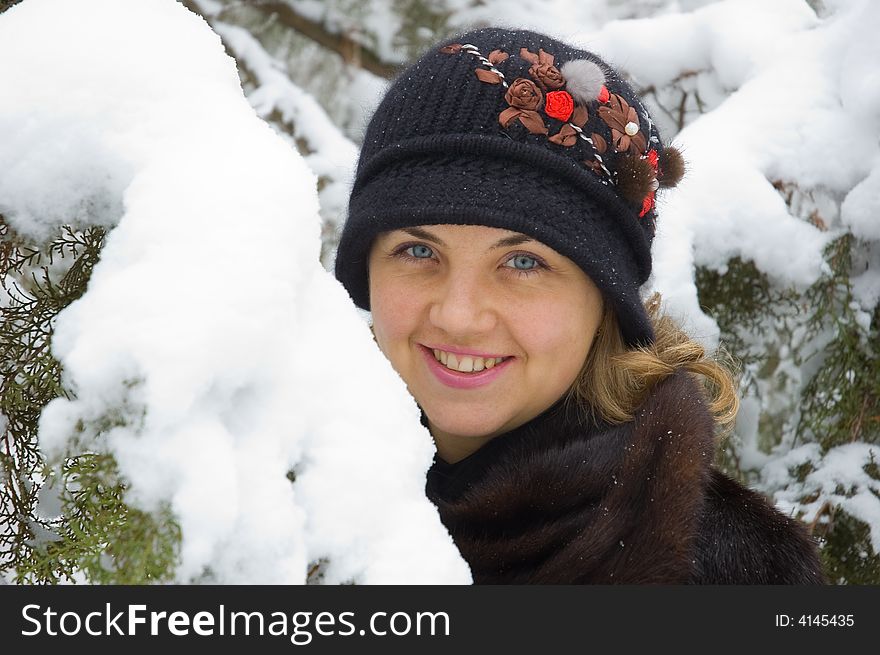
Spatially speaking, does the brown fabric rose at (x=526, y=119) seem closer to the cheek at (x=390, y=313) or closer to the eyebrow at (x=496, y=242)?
the eyebrow at (x=496, y=242)

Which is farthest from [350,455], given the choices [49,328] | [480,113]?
[480,113]

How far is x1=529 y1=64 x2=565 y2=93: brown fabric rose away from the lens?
186cm

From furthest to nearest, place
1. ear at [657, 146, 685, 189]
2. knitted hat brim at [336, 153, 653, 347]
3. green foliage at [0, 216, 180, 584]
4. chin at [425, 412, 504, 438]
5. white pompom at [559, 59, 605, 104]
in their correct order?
ear at [657, 146, 685, 189] < chin at [425, 412, 504, 438] < white pompom at [559, 59, 605, 104] < knitted hat brim at [336, 153, 653, 347] < green foliage at [0, 216, 180, 584]

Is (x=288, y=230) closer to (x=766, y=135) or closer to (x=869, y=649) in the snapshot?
(x=869, y=649)

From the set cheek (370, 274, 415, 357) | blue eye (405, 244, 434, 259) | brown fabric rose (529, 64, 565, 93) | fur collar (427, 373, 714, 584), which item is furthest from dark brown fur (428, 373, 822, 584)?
brown fabric rose (529, 64, 565, 93)

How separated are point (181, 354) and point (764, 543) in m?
1.41

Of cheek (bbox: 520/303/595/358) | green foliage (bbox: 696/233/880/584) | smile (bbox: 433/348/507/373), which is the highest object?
cheek (bbox: 520/303/595/358)

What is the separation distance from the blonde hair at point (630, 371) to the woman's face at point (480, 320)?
0.05m

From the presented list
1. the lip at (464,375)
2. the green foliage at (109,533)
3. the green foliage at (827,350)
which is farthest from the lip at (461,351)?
the green foliage at (827,350)

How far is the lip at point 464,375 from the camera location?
194 centimetres

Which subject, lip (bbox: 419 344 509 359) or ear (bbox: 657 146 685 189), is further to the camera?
ear (bbox: 657 146 685 189)

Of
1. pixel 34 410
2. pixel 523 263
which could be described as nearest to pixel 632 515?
pixel 523 263

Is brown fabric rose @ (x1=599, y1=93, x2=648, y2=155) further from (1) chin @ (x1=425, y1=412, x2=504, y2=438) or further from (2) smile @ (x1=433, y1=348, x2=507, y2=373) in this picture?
(1) chin @ (x1=425, y1=412, x2=504, y2=438)

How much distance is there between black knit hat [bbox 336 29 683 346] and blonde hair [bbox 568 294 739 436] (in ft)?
0.24
